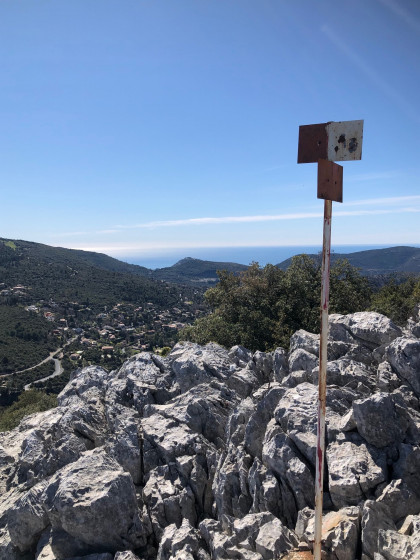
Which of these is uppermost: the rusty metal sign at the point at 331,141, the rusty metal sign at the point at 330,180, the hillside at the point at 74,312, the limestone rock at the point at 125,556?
the rusty metal sign at the point at 331,141

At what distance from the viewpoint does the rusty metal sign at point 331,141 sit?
235 inches

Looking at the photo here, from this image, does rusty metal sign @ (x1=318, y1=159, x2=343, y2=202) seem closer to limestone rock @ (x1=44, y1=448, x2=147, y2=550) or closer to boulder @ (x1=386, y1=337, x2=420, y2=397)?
boulder @ (x1=386, y1=337, x2=420, y2=397)

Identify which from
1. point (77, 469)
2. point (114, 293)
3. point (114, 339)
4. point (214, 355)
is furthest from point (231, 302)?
point (114, 293)

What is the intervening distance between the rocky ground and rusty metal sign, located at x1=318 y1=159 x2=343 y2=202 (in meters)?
5.38

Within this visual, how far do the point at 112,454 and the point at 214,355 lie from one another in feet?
22.5

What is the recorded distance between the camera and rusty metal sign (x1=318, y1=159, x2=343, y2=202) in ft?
19.8

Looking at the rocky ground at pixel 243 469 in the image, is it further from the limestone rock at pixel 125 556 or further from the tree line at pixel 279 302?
the tree line at pixel 279 302

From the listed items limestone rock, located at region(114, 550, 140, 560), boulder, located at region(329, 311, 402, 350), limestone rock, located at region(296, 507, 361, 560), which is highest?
boulder, located at region(329, 311, 402, 350)

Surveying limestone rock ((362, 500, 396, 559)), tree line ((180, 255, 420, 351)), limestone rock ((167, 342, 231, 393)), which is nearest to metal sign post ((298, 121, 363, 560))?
limestone rock ((362, 500, 396, 559))

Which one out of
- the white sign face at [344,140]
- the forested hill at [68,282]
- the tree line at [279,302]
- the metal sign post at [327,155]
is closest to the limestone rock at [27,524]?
the metal sign post at [327,155]

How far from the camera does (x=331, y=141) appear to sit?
19.9 ft

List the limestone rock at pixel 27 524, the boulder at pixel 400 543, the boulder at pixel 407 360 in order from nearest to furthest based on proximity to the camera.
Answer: the boulder at pixel 400 543, the boulder at pixel 407 360, the limestone rock at pixel 27 524

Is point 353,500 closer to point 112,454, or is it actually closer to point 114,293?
point 112,454

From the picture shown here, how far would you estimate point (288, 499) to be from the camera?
8836 mm
